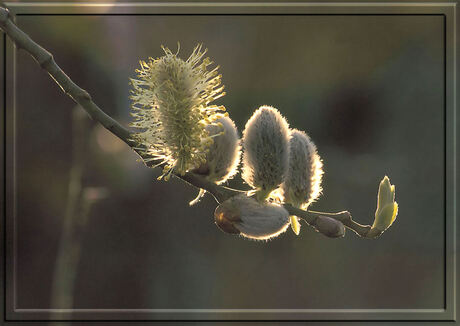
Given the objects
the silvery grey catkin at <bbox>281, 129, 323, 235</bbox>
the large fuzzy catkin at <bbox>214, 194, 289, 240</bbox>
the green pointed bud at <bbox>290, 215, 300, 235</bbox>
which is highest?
the silvery grey catkin at <bbox>281, 129, 323, 235</bbox>

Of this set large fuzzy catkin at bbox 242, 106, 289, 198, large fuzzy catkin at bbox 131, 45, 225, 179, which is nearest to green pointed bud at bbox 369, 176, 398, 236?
large fuzzy catkin at bbox 242, 106, 289, 198

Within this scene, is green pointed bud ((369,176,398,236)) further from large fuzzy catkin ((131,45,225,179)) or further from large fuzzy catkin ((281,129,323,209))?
large fuzzy catkin ((131,45,225,179))

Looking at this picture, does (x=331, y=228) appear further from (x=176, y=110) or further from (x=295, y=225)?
(x=176, y=110)

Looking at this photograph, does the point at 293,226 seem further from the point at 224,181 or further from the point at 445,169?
the point at 445,169

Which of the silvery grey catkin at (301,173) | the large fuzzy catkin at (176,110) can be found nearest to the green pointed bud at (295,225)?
the silvery grey catkin at (301,173)

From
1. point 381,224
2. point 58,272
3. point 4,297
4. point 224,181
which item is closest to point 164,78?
point 224,181

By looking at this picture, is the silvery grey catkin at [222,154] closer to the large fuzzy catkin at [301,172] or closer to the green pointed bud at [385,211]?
the large fuzzy catkin at [301,172]
